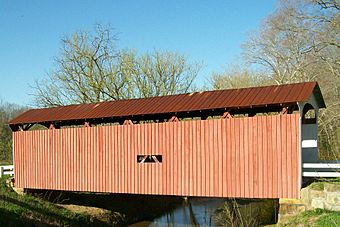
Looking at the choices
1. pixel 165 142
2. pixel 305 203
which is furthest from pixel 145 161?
pixel 305 203

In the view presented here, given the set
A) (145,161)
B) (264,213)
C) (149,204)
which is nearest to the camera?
(145,161)

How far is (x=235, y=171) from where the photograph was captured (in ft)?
38.1

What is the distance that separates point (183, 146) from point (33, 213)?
538 cm

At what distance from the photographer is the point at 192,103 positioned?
41.4 feet

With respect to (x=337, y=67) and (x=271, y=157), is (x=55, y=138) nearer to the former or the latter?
(x=271, y=157)

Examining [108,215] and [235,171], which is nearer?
[235,171]

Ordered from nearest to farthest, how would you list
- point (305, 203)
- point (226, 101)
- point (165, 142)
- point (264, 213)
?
point (305, 203) < point (226, 101) < point (165, 142) < point (264, 213)

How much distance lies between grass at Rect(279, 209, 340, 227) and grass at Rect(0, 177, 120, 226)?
23.8 feet

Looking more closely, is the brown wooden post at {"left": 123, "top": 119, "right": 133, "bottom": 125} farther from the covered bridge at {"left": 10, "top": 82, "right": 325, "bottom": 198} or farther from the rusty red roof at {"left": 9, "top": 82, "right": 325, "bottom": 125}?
the rusty red roof at {"left": 9, "top": 82, "right": 325, "bottom": 125}

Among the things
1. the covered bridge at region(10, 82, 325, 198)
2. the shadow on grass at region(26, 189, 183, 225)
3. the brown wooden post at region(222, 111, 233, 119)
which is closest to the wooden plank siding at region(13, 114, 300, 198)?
the covered bridge at region(10, 82, 325, 198)

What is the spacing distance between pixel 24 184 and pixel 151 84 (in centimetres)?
1235

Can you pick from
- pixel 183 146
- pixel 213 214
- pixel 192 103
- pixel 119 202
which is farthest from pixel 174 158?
pixel 213 214

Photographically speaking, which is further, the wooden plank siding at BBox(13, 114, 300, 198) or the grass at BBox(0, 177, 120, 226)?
the grass at BBox(0, 177, 120, 226)

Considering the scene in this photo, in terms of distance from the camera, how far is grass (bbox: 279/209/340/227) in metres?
9.21
